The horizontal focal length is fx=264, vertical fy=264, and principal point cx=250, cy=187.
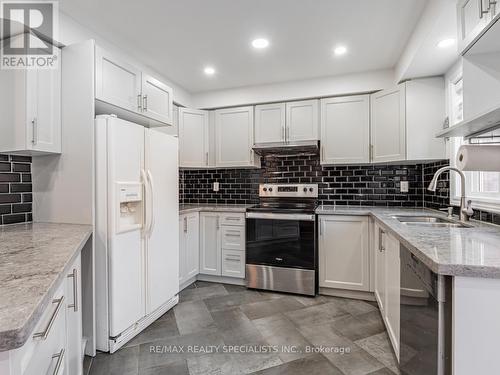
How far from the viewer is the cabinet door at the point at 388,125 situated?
8.64 feet

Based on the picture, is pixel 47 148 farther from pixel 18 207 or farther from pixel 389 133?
pixel 389 133

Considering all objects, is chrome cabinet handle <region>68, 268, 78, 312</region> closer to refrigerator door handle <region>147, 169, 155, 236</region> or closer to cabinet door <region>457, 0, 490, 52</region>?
refrigerator door handle <region>147, 169, 155, 236</region>

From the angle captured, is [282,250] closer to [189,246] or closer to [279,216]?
[279,216]

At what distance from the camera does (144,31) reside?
2.13 m

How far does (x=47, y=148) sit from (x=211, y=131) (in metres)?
1.99

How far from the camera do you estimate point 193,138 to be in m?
3.39

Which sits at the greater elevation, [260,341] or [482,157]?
[482,157]

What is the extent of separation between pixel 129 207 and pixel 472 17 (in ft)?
7.63

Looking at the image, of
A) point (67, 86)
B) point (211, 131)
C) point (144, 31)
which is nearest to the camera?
point (67, 86)

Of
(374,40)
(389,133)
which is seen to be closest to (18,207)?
(374,40)

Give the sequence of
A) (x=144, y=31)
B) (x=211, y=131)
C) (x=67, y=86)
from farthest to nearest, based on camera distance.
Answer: (x=211, y=131) → (x=144, y=31) → (x=67, y=86)

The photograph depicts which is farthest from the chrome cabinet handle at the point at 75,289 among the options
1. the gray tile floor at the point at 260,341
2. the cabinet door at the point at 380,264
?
the cabinet door at the point at 380,264

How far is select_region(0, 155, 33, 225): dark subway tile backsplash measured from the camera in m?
1.83

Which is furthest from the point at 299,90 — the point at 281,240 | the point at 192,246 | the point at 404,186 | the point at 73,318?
the point at 73,318
